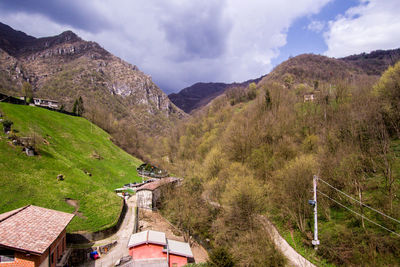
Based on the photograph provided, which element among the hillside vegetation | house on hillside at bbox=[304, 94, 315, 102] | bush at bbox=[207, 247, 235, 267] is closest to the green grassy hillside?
the hillside vegetation

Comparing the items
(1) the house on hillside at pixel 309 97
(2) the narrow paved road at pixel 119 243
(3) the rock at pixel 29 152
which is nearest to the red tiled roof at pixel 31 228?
(2) the narrow paved road at pixel 119 243

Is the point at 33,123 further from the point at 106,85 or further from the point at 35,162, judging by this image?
the point at 106,85

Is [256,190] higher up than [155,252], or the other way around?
[256,190]

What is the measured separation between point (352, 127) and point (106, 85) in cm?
21119

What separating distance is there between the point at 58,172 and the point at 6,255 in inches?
847

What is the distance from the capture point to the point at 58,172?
32.9 metres

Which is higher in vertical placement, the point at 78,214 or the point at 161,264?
the point at 78,214

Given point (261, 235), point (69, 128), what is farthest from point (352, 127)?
point (69, 128)

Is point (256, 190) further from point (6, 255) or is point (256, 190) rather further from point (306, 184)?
point (6, 255)

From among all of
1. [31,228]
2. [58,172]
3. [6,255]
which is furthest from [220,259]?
[58,172]

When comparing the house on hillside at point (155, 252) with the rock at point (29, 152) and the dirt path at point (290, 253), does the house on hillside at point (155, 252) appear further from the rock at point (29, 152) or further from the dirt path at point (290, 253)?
the rock at point (29, 152)

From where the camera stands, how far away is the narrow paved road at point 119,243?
850 inches

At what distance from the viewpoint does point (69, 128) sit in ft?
188

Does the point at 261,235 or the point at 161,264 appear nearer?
the point at 261,235
